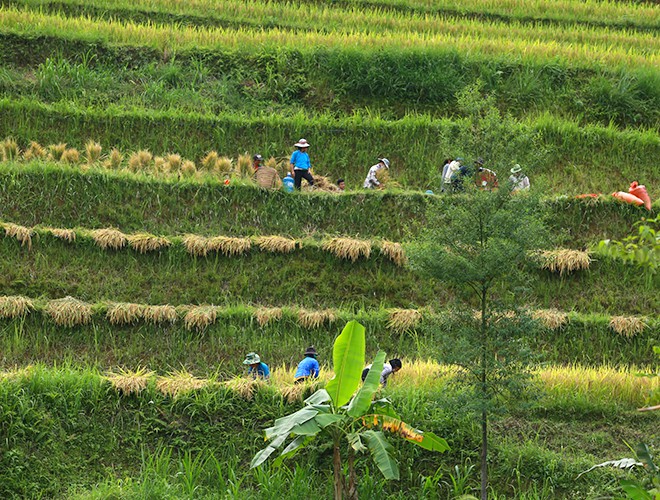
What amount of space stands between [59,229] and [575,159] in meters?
9.07

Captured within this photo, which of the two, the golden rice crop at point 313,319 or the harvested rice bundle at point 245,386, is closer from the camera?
the harvested rice bundle at point 245,386

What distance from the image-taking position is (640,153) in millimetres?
19203

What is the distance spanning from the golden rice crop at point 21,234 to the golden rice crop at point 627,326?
843 cm

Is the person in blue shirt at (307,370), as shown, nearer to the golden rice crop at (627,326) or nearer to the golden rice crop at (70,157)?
the golden rice crop at (627,326)


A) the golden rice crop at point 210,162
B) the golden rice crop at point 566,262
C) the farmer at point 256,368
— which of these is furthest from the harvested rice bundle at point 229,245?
the golden rice crop at point 566,262

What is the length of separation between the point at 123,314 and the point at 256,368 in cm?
246

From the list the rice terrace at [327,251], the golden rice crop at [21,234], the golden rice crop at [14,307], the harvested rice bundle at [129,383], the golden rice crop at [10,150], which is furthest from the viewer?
the golden rice crop at [10,150]

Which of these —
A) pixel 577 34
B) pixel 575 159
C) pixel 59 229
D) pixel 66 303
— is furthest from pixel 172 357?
pixel 577 34

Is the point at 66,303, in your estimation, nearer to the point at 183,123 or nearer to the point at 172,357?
the point at 172,357

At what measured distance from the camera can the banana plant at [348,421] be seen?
9.98 m

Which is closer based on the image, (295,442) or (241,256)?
(295,442)

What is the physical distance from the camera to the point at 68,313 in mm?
14289

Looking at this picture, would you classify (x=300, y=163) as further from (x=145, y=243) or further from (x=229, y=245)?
(x=145, y=243)

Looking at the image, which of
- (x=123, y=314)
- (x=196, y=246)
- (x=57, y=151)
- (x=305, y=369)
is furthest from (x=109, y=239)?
(x=305, y=369)
